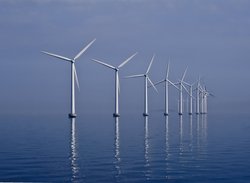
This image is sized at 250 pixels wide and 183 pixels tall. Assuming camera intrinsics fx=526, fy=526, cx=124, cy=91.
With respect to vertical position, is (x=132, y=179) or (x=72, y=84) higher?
(x=72, y=84)

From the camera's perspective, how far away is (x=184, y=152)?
4425cm

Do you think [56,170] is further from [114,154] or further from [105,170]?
[114,154]

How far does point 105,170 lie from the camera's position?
32.1 metres

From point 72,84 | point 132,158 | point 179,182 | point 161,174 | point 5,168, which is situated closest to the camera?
point 179,182

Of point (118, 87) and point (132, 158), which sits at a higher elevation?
point (118, 87)

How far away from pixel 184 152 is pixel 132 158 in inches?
260

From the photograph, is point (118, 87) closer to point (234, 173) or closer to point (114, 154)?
point (114, 154)

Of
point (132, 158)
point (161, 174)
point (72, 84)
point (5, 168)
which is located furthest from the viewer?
point (72, 84)

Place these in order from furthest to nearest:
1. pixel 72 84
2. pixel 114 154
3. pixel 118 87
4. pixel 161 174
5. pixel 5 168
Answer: pixel 118 87 → pixel 72 84 → pixel 114 154 → pixel 5 168 → pixel 161 174

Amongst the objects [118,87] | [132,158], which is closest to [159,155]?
[132,158]

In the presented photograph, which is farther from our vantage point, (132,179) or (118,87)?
(118,87)

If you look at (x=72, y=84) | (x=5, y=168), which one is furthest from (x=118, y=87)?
(x=5, y=168)

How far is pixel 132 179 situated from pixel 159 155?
44.3 ft

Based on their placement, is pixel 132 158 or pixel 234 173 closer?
pixel 234 173
